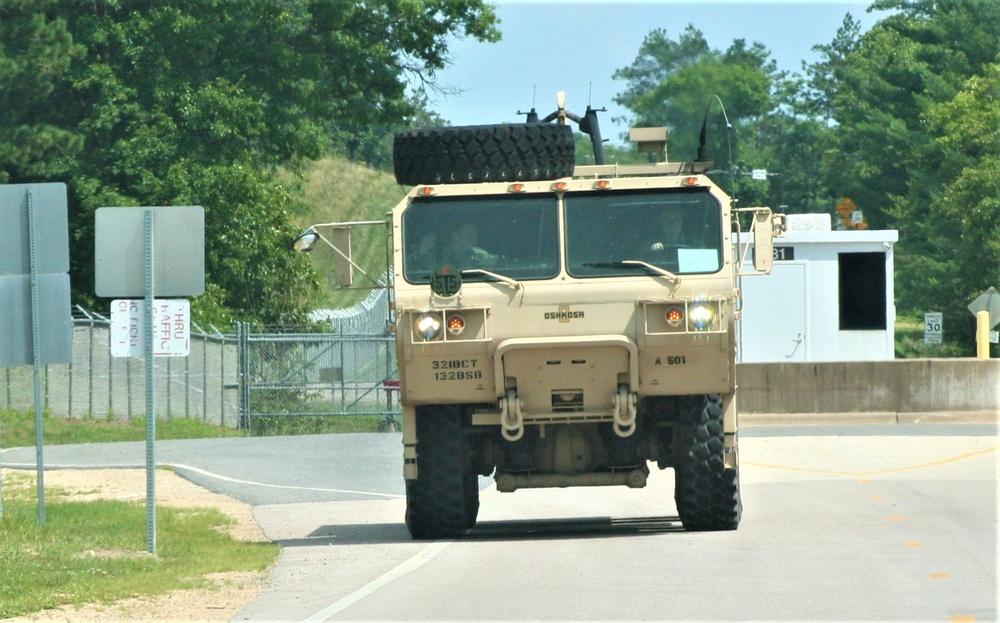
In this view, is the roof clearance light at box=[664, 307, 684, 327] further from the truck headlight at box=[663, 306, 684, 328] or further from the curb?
the curb

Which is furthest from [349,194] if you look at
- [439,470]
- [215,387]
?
[439,470]

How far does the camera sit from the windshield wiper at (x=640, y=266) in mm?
12492

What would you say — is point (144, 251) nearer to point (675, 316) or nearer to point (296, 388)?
point (675, 316)

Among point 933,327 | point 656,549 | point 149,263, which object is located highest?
point 149,263

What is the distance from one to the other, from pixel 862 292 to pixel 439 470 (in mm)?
21144

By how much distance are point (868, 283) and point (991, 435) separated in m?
7.96

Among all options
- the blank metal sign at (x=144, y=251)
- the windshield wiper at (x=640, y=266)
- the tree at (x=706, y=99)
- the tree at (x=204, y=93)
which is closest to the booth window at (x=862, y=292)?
the tree at (x=706, y=99)

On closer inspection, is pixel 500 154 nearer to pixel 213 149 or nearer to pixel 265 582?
pixel 265 582

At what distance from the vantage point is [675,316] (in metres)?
12.4

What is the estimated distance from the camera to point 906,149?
244 ft

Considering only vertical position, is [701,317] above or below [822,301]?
below

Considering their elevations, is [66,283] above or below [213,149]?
below

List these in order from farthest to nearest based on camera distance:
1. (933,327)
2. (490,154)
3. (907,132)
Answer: (907,132) < (933,327) < (490,154)

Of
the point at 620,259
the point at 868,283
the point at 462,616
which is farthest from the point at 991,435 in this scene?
the point at 462,616
